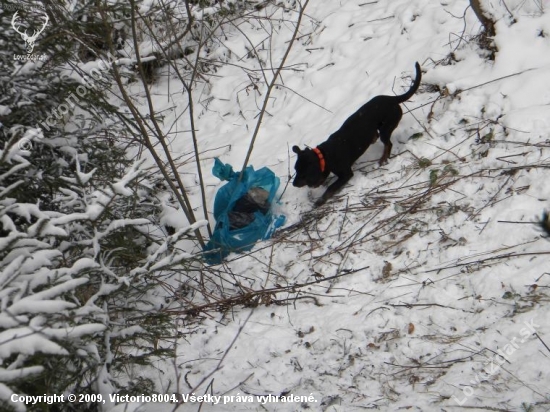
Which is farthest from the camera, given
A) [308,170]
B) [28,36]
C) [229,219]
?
[229,219]

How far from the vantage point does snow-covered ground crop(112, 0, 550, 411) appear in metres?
3.11

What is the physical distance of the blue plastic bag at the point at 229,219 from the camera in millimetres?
4652

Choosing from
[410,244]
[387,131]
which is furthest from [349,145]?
[410,244]

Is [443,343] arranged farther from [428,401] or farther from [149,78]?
[149,78]

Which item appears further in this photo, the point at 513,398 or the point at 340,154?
the point at 340,154

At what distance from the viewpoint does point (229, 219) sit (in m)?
4.75

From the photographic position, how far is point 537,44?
15.7 feet

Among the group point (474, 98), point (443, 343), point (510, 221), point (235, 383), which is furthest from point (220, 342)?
point (474, 98)

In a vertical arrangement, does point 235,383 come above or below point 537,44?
below

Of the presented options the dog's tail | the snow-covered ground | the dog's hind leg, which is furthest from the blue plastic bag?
the dog's tail

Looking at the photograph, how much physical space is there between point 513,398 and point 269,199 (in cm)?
272

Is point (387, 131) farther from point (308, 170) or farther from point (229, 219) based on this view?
point (229, 219)

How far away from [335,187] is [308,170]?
0.30m

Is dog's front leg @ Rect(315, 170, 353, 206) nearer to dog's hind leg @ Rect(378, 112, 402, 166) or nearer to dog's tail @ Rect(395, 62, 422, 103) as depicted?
dog's hind leg @ Rect(378, 112, 402, 166)
